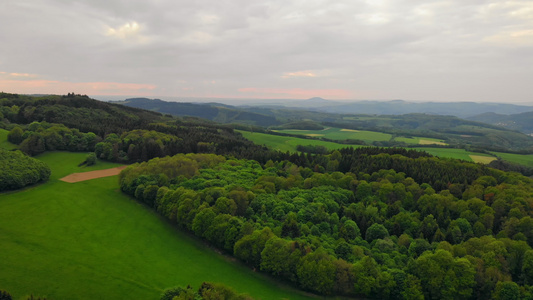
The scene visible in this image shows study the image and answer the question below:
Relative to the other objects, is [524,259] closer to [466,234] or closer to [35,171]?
[466,234]

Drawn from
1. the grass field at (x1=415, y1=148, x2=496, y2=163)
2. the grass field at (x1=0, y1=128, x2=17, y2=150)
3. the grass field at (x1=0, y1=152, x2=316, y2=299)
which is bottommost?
the grass field at (x1=0, y1=152, x2=316, y2=299)

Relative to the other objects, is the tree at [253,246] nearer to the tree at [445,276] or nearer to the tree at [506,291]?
the tree at [445,276]

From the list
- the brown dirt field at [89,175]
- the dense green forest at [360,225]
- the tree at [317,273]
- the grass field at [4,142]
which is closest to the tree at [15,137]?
the grass field at [4,142]

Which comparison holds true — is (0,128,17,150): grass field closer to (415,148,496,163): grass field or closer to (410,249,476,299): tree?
(410,249,476,299): tree

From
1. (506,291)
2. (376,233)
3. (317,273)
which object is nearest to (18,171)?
(317,273)

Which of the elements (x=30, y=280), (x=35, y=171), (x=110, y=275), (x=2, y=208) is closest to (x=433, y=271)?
(x=110, y=275)

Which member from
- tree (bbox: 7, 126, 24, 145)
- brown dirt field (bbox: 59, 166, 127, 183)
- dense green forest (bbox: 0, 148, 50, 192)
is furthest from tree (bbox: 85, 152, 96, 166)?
tree (bbox: 7, 126, 24, 145)
